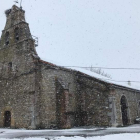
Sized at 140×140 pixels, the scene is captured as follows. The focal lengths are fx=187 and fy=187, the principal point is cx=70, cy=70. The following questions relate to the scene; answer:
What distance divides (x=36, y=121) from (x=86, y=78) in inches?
257

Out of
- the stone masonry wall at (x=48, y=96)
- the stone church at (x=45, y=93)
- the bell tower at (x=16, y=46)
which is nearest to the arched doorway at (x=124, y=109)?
→ the stone church at (x=45, y=93)

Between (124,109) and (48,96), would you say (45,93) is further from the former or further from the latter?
(124,109)

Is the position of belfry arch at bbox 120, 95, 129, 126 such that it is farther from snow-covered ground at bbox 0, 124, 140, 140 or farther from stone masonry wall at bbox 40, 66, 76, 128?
snow-covered ground at bbox 0, 124, 140, 140

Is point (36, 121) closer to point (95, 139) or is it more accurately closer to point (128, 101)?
point (95, 139)

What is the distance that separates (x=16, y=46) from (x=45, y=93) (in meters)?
6.18

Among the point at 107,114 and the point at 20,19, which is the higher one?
the point at 20,19

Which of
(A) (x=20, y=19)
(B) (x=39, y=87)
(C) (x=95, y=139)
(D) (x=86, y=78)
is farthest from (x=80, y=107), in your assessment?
(A) (x=20, y=19)

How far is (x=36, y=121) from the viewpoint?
1638cm

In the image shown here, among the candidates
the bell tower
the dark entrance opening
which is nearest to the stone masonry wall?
the bell tower

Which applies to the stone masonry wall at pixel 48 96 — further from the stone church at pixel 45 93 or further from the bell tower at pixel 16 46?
the bell tower at pixel 16 46

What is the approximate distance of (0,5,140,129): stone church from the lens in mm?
16766

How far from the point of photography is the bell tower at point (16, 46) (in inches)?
728

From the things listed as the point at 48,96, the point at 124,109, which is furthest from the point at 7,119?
the point at 124,109

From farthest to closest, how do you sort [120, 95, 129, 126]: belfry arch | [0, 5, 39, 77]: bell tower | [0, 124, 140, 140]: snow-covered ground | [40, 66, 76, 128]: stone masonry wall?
[120, 95, 129, 126]: belfry arch → [0, 5, 39, 77]: bell tower → [40, 66, 76, 128]: stone masonry wall → [0, 124, 140, 140]: snow-covered ground
